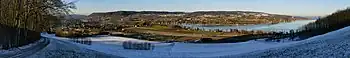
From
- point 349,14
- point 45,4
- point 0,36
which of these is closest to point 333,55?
point 0,36

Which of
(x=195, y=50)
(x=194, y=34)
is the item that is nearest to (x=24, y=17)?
(x=195, y=50)

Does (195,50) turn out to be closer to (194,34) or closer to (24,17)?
(24,17)

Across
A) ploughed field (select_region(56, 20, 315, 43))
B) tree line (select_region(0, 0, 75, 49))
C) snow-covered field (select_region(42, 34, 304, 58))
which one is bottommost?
ploughed field (select_region(56, 20, 315, 43))

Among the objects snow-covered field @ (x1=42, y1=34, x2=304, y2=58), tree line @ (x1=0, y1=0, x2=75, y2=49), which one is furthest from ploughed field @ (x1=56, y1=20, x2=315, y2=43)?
tree line @ (x1=0, y1=0, x2=75, y2=49)

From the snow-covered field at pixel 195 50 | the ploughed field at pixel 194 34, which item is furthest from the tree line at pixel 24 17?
the ploughed field at pixel 194 34

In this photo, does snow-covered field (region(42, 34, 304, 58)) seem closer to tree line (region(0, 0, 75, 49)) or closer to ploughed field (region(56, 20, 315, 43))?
tree line (region(0, 0, 75, 49))

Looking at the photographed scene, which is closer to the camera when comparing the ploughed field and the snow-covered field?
the snow-covered field

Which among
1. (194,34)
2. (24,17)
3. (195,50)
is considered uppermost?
(24,17)

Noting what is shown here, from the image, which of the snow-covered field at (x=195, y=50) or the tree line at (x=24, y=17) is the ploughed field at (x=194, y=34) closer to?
the snow-covered field at (x=195, y=50)

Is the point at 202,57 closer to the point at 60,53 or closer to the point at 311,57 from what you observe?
the point at 60,53

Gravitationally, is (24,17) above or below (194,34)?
above

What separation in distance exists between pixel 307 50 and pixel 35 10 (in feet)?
79.2

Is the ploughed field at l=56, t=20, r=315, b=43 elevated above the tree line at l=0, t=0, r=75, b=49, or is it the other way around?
the tree line at l=0, t=0, r=75, b=49

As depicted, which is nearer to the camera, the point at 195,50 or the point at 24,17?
the point at 24,17
